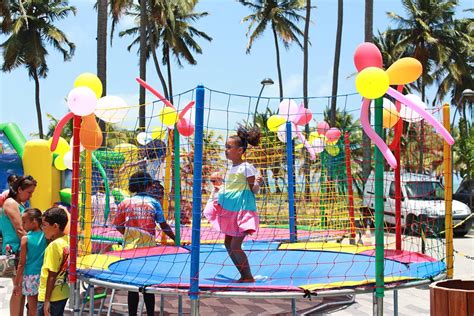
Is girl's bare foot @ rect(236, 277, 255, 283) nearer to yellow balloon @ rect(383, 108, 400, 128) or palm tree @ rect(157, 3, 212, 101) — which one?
yellow balloon @ rect(383, 108, 400, 128)

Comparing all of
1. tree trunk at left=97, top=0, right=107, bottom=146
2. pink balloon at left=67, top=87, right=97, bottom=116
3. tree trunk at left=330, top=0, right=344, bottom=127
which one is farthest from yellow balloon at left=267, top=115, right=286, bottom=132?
tree trunk at left=330, top=0, right=344, bottom=127

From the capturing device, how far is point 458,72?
32.2m

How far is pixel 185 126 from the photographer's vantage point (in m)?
6.58

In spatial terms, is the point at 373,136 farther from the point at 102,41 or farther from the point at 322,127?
the point at 102,41

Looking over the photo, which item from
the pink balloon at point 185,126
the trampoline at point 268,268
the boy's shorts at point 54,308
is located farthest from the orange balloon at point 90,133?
the pink balloon at point 185,126

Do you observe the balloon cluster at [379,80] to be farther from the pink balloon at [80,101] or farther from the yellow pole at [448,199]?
the pink balloon at [80,101]

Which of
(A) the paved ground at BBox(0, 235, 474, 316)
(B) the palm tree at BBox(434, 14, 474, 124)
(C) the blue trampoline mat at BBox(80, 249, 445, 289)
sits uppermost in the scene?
(B) the palm tree at BBox(434, 14, 474, 124)

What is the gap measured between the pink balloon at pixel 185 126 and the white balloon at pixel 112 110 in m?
1.01

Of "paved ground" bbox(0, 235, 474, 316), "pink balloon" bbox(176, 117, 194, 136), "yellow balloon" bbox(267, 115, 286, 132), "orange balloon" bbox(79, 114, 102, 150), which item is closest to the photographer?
"orange balloon" bbox(79, 114, 102, 150)

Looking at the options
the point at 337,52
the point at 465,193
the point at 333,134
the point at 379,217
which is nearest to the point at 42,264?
the point at 379,217

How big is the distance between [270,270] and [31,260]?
2211 mm

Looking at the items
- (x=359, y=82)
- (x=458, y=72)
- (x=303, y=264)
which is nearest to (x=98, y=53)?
(x=303, y=264)

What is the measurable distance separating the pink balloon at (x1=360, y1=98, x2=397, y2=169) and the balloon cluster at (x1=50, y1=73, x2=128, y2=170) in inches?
73.2

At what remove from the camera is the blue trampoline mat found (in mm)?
4562
